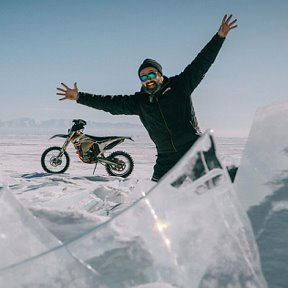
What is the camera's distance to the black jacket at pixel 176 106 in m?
3.62

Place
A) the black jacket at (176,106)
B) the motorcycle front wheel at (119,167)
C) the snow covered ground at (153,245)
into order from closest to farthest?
the snow covered ground at (153,245)
the black jacket at (176,106)
the motorcycle front wheel at (119,167)

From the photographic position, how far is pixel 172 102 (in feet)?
11.9

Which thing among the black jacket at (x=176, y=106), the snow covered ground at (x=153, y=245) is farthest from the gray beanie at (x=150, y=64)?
the snow covered ground at (x=153, y=245)

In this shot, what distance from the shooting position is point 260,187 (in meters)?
1.50

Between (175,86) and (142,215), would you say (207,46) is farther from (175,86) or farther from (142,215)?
(142,215)

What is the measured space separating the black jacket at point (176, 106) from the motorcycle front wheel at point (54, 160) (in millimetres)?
6166

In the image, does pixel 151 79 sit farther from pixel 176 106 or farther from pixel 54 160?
pixel 54 160

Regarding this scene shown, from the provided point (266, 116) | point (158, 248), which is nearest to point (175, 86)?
point (266, 116)

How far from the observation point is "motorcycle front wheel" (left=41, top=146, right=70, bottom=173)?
9.60 metres

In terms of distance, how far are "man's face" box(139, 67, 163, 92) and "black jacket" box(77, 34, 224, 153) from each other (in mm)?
65

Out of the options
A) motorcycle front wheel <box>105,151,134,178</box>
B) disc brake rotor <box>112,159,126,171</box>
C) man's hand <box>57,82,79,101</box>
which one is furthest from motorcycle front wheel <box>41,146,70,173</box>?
man's hand <box>57,82,79,101</box>

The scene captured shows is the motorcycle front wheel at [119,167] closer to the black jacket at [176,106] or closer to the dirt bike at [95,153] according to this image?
the dirt bike at [95,153]

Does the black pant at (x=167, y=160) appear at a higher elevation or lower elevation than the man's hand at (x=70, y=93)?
lower

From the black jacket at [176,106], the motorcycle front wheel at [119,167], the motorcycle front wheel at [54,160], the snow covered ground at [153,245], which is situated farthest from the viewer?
the motorcycle front wheel at [54,160]
